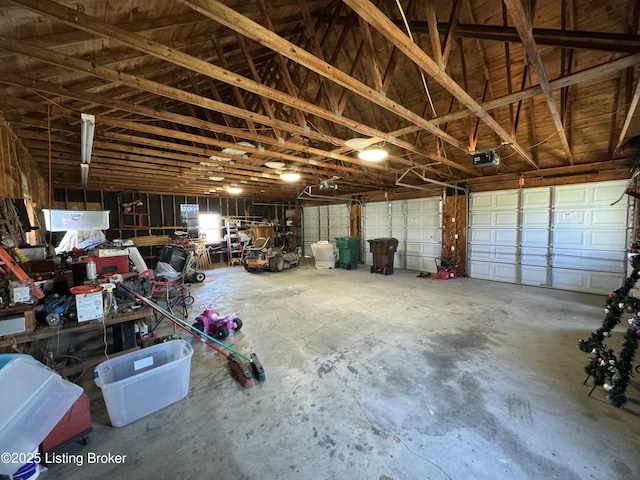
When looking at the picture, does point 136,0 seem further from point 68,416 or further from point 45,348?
point 45,348

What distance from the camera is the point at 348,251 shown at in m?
8.60

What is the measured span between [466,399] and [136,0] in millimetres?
4263

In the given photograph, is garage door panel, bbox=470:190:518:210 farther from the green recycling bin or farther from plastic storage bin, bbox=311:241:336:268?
plastic storage bin, bbox=311:241:336:268

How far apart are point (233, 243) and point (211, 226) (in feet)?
3.76

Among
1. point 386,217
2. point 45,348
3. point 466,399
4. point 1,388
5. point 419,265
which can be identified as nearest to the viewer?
point 1,388

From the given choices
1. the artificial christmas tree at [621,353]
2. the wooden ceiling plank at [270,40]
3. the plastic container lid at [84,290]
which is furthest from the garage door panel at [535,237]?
the plastic container lid at [84,290]

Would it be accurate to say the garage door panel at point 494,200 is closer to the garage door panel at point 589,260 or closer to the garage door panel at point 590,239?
the garage door panel at point 590,239

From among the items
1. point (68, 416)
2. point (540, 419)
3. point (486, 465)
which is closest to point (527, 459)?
point (486, 465)

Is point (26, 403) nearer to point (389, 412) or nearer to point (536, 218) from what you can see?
point (389, 412)

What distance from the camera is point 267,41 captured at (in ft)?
5.56

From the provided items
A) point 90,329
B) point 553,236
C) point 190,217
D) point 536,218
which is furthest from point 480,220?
point 190,217

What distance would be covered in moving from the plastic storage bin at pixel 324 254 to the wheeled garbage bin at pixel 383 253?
1.62 metres

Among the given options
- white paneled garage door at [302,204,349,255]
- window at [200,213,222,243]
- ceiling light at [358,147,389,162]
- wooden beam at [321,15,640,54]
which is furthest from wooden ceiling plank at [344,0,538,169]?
window at [200,213,222,243]

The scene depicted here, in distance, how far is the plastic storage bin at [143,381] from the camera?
180cm
